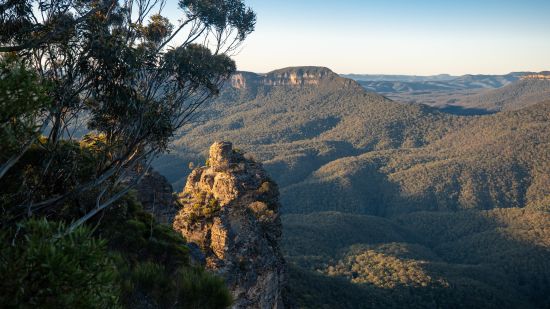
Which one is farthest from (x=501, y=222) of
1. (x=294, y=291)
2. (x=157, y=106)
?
(x=157, y=106)

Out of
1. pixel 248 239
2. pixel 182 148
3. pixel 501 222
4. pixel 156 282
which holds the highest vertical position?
pixel 156 282

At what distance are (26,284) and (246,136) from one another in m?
184

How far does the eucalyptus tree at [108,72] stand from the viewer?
10.2 metres

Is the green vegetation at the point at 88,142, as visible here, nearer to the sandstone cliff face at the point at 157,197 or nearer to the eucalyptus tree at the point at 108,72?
the eucalyptus tree at the point at 108,72

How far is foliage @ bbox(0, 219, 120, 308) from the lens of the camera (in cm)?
438

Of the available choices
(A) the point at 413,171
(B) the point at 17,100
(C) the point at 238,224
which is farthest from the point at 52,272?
(A) the point at 413,171

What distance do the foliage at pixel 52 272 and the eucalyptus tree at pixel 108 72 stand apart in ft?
7.14

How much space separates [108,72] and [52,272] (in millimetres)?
7249

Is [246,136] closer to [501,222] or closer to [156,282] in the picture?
[501,222]

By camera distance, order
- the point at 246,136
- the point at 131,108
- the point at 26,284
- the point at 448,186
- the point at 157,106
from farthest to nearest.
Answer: the point at 246,136 → the point at 448,186 → the point at 157,106 → the point at 131,108 → the point at 26,284

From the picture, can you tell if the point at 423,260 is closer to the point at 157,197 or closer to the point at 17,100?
the point at 157,197

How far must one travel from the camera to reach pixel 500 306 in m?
58.6

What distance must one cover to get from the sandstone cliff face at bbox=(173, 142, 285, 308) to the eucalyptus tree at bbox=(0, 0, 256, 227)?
673 cm

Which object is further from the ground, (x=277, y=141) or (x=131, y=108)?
(x=131, y=108)
